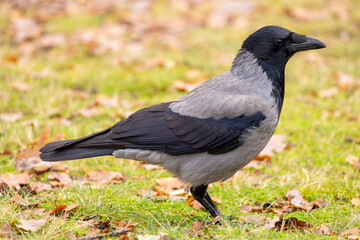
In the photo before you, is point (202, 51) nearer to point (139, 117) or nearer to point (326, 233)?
point (139, 117)

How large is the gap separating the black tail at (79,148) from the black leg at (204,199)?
0.77 m

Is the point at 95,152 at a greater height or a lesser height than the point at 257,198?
greater

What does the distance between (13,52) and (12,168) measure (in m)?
4.66

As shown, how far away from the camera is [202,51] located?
362 inches

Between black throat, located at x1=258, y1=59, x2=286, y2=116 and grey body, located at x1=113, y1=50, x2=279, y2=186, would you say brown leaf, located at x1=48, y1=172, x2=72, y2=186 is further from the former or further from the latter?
black throat, located at x1=258, y1=59, x2=286, y2=116

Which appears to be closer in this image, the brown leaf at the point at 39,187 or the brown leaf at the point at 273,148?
the brown leaf at the point at 39,187

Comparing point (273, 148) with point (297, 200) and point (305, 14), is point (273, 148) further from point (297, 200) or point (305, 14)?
point (305, 14)

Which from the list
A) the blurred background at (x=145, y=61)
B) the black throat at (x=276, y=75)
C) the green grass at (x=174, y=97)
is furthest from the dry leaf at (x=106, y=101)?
the black throat at (x=276, y=75)

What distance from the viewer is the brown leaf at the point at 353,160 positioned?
5.04 metres

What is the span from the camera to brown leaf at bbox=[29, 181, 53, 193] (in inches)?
165

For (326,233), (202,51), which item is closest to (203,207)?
(326,233)

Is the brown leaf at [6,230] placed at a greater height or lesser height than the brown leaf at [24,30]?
lesser

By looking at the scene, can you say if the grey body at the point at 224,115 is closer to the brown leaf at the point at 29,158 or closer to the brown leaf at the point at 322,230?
the brown leaf at the point at 322,230

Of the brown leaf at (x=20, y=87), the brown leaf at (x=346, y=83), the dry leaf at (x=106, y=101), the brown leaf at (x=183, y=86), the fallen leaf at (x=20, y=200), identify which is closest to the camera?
the fallen leaf at (x=20, y=200)
